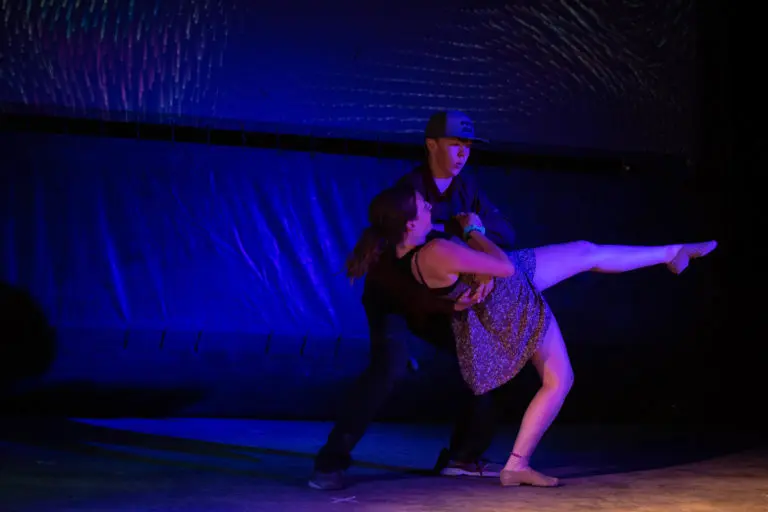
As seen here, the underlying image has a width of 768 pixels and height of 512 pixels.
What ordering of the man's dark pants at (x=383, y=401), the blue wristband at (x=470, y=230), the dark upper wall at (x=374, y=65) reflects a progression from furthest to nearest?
the dark upper wall at (x=374, y=65)
the blue wristband at (x=470, y=230)
the man's dark pants at (x=383, y=401)

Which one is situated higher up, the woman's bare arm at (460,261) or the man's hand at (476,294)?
the woman's bare arm at (460,261)

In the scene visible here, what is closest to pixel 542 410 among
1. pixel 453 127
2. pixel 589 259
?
pixel 589 259

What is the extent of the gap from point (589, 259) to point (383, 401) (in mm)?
1084

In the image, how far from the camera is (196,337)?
5.70 meters

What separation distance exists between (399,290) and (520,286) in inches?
19.2

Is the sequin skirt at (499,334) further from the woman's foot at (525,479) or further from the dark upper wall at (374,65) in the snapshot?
the dark upper wall at (374,65)

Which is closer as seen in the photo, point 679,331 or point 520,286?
point 520,286

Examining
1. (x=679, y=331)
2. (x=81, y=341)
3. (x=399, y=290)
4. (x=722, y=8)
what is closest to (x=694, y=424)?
(x=679, y=331)

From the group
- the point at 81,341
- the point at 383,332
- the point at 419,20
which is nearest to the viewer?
the point at 383,332

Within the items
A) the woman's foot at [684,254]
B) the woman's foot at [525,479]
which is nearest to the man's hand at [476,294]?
the woman's foot at [525,479]

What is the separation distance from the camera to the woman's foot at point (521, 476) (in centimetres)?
396

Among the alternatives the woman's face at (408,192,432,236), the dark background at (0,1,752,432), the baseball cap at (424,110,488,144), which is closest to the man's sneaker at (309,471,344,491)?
the woman's face at (408,192,432,236)

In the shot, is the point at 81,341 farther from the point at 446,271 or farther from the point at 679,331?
the point at 679,331

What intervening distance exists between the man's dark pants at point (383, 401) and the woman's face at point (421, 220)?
36 cm
